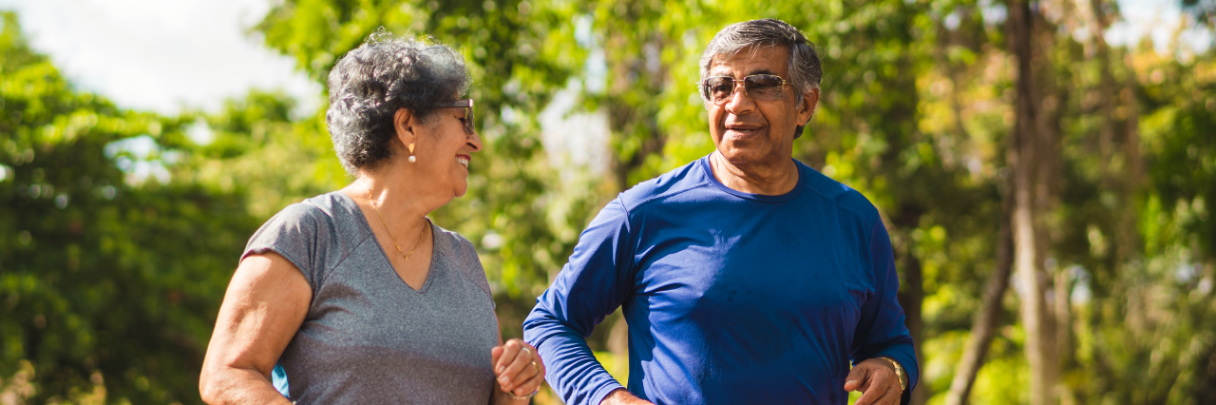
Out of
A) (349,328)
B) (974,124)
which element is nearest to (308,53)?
(349,328)

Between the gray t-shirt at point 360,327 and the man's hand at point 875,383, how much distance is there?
0.83 meters

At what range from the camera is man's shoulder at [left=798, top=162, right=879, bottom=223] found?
204 cm

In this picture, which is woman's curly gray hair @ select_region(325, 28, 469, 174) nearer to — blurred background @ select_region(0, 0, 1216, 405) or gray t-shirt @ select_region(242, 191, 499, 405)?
gray t-shirt @ select_region(242, 191, 499, 405)

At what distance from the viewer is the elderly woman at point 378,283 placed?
1547 millimetres

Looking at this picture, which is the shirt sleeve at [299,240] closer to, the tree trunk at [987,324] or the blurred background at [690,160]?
the blurred background at [690,160]

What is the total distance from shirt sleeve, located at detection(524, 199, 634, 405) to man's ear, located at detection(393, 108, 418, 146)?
1.47ft

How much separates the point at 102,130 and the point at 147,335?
3.18 m

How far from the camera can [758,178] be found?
199cm

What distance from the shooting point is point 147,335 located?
443 inches

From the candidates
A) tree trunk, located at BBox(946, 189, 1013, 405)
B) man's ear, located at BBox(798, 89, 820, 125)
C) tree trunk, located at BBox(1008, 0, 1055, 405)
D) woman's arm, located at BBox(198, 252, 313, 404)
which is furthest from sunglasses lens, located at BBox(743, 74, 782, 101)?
tree trunk, located at BBox(946, 189, 1013, 405)

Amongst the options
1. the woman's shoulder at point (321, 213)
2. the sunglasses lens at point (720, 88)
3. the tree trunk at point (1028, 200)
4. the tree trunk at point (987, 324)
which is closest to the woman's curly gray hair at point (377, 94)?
the woman's shoulder at point (321, 213)

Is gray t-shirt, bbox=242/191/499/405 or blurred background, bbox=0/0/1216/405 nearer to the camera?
gray t-shirt, bbox=242/191/499/405

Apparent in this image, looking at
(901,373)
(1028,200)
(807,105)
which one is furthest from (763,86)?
(1028,200)

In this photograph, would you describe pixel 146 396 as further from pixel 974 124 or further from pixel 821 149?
pixel 974 124
